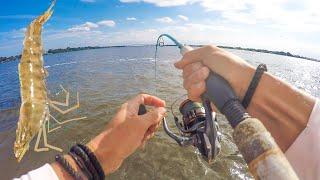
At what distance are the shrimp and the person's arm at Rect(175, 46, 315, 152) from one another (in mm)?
1257

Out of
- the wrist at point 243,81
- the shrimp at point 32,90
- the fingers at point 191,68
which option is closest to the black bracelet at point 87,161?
the shrimp at point 32,90

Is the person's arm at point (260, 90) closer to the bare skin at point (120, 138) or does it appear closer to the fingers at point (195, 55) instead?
the fingers at point (195, 55)

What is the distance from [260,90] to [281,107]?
0.78 ft

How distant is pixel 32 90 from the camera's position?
258 centimetres

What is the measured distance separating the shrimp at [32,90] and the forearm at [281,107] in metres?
1.82

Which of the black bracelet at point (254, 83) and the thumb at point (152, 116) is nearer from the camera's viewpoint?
the thumb at point (152, 116)

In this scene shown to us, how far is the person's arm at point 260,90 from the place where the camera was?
2.65m

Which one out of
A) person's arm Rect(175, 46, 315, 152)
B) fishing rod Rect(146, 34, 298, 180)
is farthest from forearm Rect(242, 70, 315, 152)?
fishing rod Rect(146, 34, 298, 180)

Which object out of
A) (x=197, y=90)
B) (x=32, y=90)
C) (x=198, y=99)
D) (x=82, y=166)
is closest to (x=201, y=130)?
(x=198, y=99)

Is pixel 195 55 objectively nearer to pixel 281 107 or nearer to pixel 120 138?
pixel 281 107

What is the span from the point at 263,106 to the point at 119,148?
1.38 m

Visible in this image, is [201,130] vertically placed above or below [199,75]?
below

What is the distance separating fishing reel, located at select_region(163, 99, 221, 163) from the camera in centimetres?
274

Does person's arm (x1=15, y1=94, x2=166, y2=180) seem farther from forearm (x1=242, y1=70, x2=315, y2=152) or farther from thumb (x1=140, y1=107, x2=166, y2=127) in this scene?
forearm (x1=242, y1=70, x2=315, y2=152)
